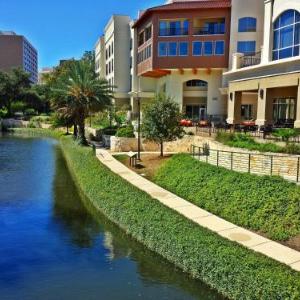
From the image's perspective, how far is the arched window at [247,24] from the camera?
4531 cm

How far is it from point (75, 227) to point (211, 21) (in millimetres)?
34711

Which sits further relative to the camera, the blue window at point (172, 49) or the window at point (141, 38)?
the window at point (141, 38)

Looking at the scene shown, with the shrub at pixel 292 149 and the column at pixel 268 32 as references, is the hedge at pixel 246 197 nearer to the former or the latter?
the shrub at pixel 292 149

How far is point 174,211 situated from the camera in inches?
675

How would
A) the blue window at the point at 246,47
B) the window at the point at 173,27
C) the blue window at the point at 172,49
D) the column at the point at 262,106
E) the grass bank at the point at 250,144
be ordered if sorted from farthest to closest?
the blue window at the point at 172,49
the window at the point at 173,27
the blue window at the point at 246,47
the column at the point at 262,106
the grass bank at the point at 250,144

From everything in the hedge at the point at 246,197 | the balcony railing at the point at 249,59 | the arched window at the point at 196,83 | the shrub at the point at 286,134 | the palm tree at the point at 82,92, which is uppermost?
the balcony railing at the point at 249,59

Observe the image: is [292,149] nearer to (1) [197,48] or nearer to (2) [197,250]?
(2) [197,250]

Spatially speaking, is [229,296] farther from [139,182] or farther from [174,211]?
[139,182]

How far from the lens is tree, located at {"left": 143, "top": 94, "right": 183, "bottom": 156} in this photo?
30.1m

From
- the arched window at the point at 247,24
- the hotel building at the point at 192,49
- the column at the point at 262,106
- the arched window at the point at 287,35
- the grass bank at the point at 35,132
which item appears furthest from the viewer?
the grass bank at the point at 35,132

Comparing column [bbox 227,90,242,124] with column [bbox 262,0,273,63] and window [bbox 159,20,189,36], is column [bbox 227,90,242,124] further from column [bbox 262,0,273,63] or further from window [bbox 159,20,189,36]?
window [bbox 159,20,189,36]

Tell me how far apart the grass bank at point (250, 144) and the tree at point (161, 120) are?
3989 millimetres

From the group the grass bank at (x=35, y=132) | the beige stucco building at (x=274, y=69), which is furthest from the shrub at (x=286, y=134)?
the grass bank at (x=35, y=132)

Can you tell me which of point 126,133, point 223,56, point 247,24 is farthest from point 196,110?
point 126,133
